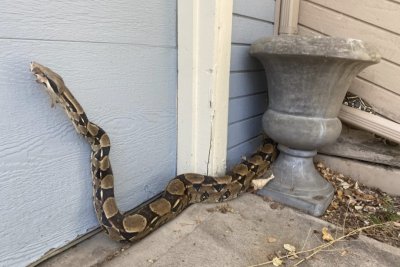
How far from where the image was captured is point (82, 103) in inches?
66.2

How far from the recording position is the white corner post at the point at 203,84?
7.00ft

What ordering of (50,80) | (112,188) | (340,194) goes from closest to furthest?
(50,80), (112,188), (340,194)

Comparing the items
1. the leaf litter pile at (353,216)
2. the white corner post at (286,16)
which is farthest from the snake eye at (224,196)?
the white corner post at (286,16)

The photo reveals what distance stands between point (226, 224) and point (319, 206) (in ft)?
2.31

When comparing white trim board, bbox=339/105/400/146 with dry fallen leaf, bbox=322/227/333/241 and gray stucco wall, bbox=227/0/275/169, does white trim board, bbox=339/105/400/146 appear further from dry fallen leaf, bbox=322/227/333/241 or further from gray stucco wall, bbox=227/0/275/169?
dry fallen leaf, bbox=322/227/333/241

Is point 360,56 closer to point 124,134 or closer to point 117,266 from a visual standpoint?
point 124,134

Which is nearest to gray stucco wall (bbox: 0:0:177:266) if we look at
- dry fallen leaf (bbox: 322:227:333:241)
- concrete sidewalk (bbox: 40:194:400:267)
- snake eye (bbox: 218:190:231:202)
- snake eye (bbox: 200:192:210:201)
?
concrete sidewalk (bbox: 40:194:400:267)

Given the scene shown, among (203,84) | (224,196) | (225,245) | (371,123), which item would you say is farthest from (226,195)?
(371,123)

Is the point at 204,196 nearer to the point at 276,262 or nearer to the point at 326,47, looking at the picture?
the point at 276,262

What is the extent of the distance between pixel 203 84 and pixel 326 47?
0.82 m

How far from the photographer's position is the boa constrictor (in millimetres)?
1530

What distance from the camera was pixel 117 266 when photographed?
1.59 metres

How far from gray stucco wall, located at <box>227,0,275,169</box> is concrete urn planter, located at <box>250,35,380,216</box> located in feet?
0.84

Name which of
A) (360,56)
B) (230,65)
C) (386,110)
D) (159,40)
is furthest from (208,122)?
(386,110)
